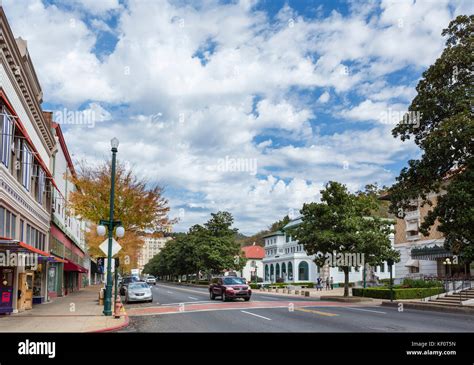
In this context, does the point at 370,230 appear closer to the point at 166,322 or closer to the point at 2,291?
the point at 166,322

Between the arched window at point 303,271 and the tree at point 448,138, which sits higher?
the tree at point 448,138

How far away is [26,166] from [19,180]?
→ 1.44 metres

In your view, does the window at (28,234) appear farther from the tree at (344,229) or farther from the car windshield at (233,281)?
the tree at (344,229)

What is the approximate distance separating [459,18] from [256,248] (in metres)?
95.2

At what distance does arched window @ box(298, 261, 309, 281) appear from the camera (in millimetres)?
79000

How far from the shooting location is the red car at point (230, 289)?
31.5m

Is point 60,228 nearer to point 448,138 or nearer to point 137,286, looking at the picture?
point 137,286

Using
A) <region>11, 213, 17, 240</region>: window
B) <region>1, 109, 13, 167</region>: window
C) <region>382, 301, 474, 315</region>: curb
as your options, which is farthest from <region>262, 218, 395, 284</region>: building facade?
<region>1, 109, 13, 167</region>: window

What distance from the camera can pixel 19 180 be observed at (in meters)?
23.5

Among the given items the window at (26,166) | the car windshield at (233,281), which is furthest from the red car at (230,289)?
the window at (26,166)

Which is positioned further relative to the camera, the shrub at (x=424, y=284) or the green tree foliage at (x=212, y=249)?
the green tree foliage at (x=212, y=249)

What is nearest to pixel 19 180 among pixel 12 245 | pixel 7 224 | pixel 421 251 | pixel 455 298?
Answer: pixel 7 224
